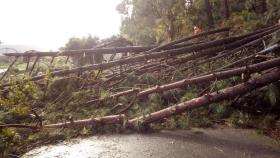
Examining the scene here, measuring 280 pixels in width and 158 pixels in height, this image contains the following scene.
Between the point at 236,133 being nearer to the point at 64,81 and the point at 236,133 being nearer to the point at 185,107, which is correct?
the point at 185,107

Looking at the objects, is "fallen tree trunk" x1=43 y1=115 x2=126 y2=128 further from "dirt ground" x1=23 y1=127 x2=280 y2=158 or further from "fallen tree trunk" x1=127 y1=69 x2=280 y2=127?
"fallen tree trunk" x1=127 y1=69 x2=280 y2=127

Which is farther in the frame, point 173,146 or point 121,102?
→ point 121,102

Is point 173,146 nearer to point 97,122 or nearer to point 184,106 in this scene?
point 184,106

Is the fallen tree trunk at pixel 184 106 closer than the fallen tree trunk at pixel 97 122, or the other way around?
the fallen tree trunk at pixel 184 106

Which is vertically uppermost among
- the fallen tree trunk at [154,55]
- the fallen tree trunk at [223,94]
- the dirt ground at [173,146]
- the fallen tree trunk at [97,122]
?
the fallen tree trunk at [154,55]

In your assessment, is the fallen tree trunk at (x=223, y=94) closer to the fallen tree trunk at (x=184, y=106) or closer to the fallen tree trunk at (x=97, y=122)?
the fallen tree trunk at (x=184, y=106)

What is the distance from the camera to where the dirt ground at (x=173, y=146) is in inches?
148

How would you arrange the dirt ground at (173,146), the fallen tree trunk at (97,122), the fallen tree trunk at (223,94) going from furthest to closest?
the fallen tree trunk at (97,122) → the fallen tree trunk at (223,94) → the dirt ground at (173,146)

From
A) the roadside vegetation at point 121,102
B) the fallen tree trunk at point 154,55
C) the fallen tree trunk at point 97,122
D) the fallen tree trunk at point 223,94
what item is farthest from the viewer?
the fallen tree trunk at point 154,55

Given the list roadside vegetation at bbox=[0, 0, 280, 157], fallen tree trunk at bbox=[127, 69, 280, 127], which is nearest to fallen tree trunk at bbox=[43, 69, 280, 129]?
fallen tree trunk at bbox=[127, 69, 280, 127]

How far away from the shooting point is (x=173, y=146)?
13.4 feet

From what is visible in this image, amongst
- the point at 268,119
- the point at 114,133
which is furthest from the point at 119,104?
the point at 268,119

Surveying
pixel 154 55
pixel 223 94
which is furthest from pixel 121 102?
pixel 223 94

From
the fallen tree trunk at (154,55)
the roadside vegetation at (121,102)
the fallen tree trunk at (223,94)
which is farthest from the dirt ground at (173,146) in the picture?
the fallen tree trunk at (154,55)
